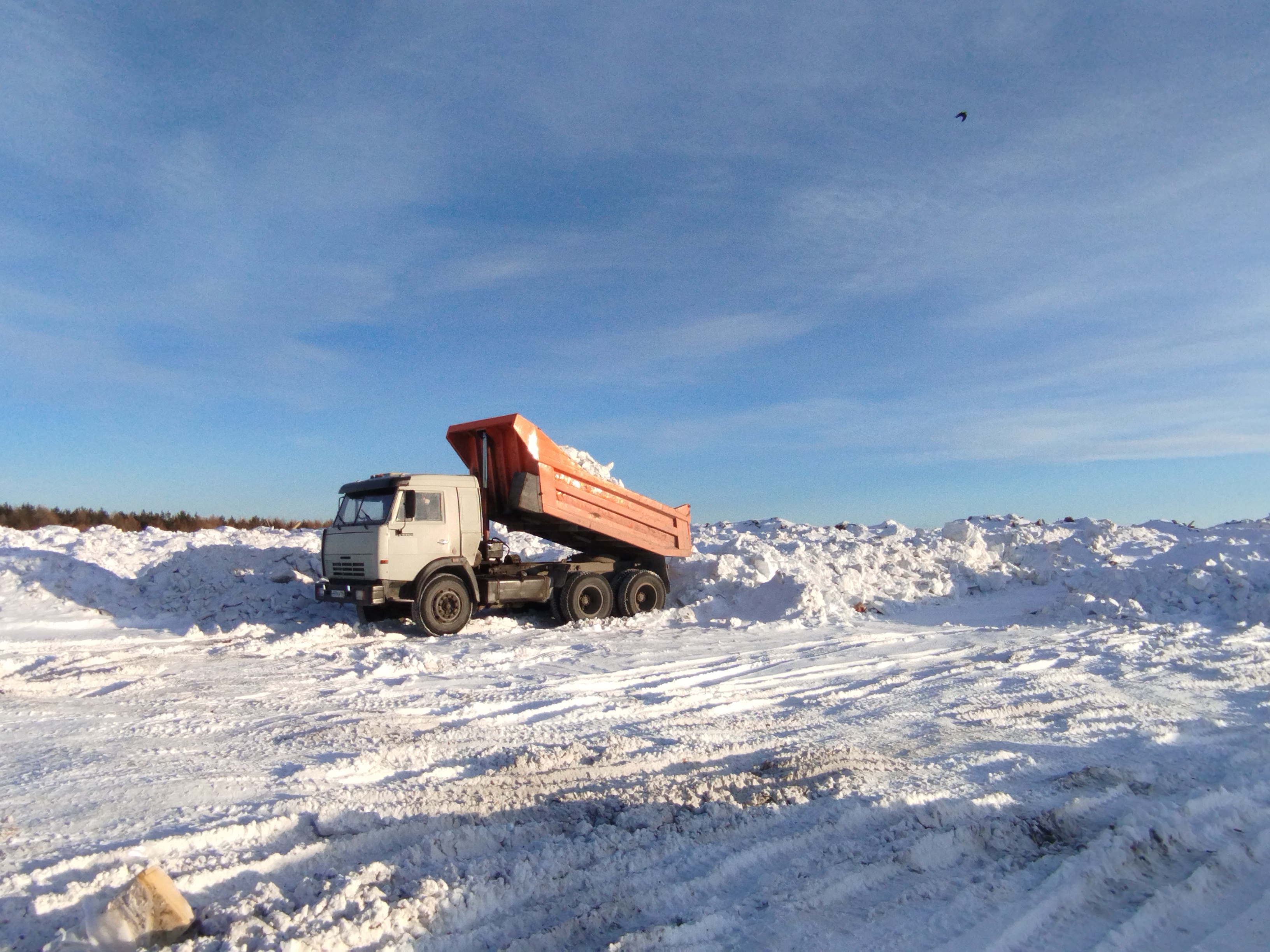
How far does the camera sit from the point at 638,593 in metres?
15.1

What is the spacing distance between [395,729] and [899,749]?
13.3 ft

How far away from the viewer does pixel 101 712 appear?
7688mm

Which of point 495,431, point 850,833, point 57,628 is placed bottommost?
point 850,833

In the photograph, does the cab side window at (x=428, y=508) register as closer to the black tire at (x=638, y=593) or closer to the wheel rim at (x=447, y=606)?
the wheel rim at (x=447, y=606)

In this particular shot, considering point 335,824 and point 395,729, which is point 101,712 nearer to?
point 395,729

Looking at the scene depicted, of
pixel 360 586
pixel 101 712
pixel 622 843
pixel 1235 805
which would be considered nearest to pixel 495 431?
pixel 360 586

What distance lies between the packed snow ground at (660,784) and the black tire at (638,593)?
159cm

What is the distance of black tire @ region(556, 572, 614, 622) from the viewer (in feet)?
46.5

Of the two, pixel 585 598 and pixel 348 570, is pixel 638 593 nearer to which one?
pixel 585 598

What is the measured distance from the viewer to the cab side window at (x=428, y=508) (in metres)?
13.0

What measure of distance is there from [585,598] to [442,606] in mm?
2568

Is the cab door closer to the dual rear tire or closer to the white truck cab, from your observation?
the white truck cab

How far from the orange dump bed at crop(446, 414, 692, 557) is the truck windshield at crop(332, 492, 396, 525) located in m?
1.84

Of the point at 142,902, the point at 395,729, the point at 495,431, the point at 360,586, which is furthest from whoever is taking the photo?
the point at 495,431
